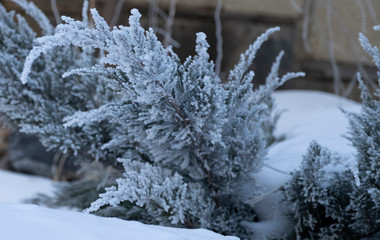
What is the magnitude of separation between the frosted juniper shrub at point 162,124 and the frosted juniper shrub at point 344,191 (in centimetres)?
13

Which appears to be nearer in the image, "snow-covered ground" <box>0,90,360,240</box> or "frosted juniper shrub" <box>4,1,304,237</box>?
"snow-covered ground" <box>0,90,360,240</box>

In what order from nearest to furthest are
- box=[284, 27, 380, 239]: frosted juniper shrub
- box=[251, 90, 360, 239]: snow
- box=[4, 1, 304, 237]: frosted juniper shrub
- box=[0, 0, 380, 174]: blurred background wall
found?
1. box=[4, 1, 304, 237]: frosted juniper shrub
2. box=[284, 27, 380, 239]: frosted juniper shrub
3. box=[251, 90, 360, 239]: snow
4. box=[0, 0, 380, 174]: blurred background wall

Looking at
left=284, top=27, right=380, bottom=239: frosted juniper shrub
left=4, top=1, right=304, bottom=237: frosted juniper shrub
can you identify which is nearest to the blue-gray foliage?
left=4, top=1, right=304, bottom=237: frosted juniper shrub

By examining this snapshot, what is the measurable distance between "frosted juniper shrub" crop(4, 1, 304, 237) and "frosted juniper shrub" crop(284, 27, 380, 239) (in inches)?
5.3

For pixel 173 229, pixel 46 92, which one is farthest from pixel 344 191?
pixel 46 92

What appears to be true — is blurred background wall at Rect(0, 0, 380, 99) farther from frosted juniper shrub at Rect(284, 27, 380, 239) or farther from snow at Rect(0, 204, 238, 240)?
snow at Rect(0, 204, 238, 240)

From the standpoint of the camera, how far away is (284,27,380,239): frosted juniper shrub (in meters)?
1.07

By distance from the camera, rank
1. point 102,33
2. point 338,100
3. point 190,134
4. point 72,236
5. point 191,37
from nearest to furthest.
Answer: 1. point 72,236
2. point 102,33
3. point 190,134
4. point 338,100
5. point 191,37

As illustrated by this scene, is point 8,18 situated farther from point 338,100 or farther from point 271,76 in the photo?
point 338,100

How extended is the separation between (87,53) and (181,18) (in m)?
2.74

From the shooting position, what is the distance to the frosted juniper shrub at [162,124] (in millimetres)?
896

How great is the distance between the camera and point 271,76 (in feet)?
4.63

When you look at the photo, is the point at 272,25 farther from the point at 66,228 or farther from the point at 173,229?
the point at 66,228

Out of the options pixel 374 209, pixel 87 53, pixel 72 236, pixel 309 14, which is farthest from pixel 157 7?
pixel 72 236
